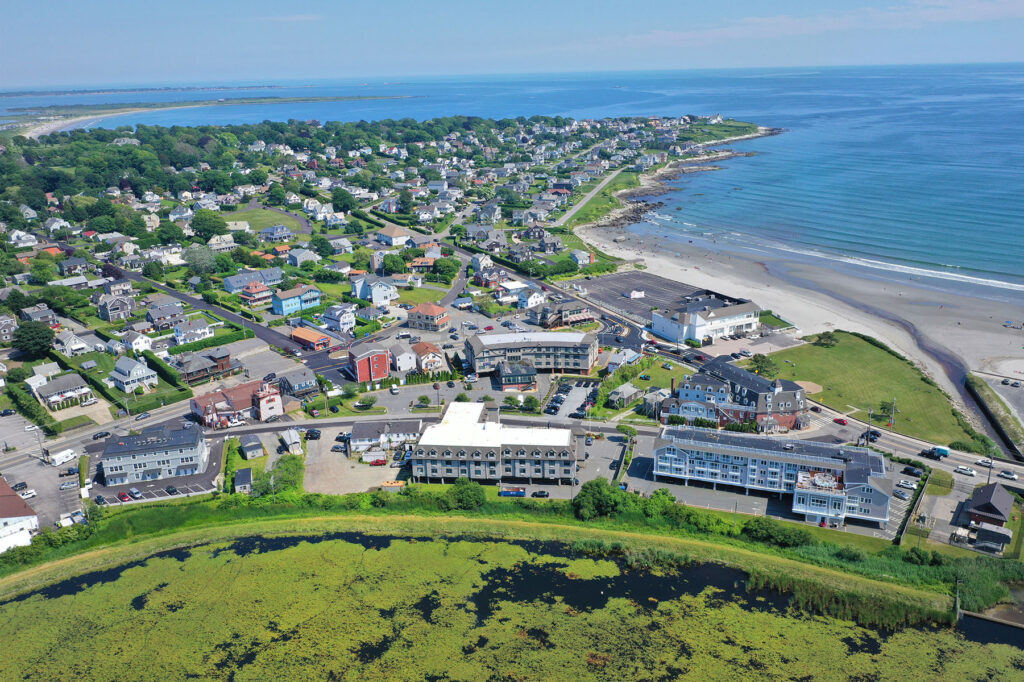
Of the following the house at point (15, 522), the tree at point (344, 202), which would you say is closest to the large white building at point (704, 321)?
the house at point (15, 522)

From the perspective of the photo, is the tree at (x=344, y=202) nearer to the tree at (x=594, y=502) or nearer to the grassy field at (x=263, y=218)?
the grassy field at (x=263, y=218)

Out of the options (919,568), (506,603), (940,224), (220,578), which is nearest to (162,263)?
(220,578)

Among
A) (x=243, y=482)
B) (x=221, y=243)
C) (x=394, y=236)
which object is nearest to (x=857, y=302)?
(x=394, y=236)

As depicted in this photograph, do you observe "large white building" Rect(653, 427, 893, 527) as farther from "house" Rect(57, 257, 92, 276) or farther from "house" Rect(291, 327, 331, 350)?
"house" Rect(57, 257, 92, 276)

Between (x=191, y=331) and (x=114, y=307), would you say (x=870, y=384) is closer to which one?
(x=191, y=331)

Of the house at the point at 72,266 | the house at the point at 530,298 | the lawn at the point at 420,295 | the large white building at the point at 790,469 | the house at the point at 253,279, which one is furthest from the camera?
the house at the point at 72,266

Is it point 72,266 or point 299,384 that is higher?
point 72,266

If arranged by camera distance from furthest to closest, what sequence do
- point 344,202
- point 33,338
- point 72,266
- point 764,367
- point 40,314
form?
point 344,202 → point 72,266 → point 40,314 → point 33,338 → point 764,367
